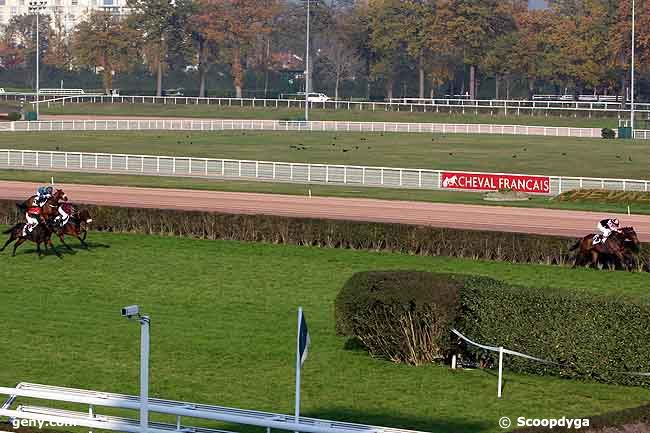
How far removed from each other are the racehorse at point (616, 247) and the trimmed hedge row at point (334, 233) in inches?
14.5

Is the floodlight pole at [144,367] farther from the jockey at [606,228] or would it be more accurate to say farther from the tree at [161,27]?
the tree at [161,27]

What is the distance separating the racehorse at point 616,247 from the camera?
2184 centimetres

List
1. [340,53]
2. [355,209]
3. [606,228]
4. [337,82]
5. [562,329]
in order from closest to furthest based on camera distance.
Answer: [562,329] < [606,228] < [355,209] < [337,82] < [340,53]

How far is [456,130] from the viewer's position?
235 ft

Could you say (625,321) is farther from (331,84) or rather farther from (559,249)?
(331,84)

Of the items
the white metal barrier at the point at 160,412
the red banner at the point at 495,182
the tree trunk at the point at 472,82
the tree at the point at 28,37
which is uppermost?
the tree at the point at 28,37

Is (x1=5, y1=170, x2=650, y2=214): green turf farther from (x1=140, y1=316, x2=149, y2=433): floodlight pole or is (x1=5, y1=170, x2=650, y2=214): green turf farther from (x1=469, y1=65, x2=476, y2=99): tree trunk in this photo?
(x1=469, y1=65, x2=476, y2=99): tree trunk

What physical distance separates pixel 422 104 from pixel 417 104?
0.49 meters

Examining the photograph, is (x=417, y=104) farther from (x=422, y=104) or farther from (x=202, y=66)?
(x=202, y=66)

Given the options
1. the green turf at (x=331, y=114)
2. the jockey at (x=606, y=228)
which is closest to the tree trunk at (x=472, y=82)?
the green turf at (x=331, y=114)

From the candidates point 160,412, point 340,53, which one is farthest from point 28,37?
point 160,412

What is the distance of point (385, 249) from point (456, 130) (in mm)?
47455

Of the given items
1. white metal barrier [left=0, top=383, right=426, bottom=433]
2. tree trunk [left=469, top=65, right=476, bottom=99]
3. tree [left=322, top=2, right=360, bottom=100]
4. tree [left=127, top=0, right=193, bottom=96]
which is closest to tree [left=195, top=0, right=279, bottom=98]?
tree [left=127, top=0, right=193, bottom=96]

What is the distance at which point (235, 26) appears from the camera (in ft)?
377
